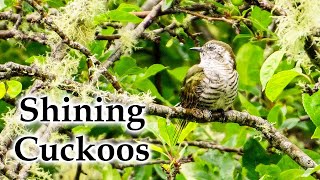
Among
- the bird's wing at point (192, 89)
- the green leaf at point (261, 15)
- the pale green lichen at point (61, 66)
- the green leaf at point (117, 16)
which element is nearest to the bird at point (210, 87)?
the bird's wing at point (192, 89)

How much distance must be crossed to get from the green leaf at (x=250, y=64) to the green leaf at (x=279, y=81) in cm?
89

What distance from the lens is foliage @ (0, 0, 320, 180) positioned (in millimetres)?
2385

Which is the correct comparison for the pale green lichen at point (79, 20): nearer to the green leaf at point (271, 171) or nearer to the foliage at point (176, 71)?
the foliage at point (176, 71)

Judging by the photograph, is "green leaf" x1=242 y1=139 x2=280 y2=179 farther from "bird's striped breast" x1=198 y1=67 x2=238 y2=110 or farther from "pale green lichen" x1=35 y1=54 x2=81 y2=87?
"pale green lichen" x1=35 y1=54 x2=81 y2=87

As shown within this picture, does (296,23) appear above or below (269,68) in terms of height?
above

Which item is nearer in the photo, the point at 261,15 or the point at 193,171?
the point at 193,171

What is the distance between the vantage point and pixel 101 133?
3.13 meters

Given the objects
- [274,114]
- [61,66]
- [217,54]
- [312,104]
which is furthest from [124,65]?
[312,104]

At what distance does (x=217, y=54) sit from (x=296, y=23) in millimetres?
571

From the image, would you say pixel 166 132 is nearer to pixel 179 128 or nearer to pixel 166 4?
pixel 179 128

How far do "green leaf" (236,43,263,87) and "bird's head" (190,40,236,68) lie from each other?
0.76 feet

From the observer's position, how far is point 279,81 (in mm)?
2336

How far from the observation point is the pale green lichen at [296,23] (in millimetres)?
2475

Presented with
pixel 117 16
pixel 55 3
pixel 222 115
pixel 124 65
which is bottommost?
pixel 222 115
